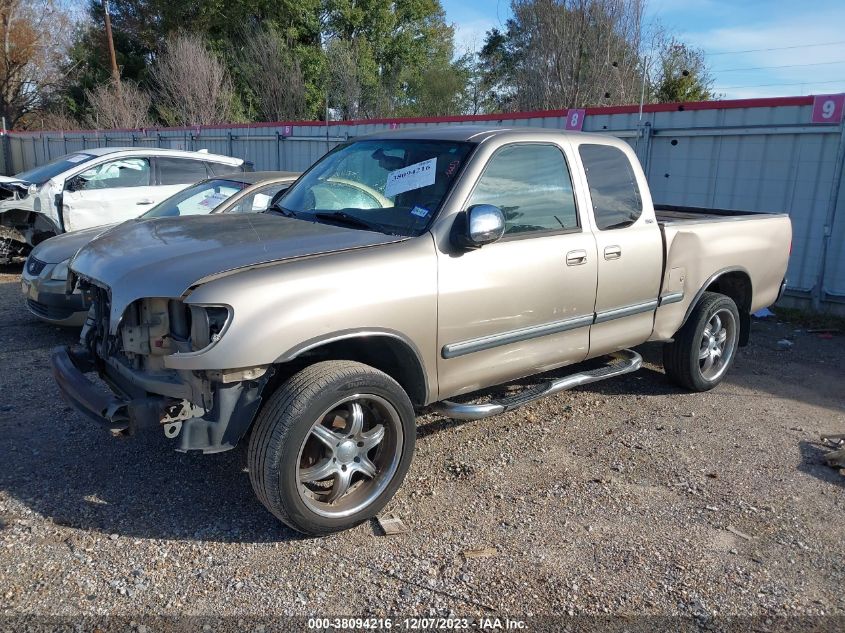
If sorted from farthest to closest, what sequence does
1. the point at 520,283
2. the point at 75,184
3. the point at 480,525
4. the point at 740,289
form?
1. the point at 75,184
2. the point at 740,289
3. the point at 520,283
4. the point at 480,525

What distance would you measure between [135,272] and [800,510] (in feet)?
12.3

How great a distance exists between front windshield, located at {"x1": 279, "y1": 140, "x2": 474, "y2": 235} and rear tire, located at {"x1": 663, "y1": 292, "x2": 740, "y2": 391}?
100.0 inches

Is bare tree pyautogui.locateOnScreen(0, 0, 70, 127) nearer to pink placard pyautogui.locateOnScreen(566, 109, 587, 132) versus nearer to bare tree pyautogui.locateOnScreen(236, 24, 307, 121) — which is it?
bare tree pyautogui.locateOnScreen(236, 24, 307, 121)

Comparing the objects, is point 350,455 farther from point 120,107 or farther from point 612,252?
point 120,107

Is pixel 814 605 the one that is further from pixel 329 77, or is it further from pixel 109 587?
pixel 329 77

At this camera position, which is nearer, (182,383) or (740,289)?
(182,383)

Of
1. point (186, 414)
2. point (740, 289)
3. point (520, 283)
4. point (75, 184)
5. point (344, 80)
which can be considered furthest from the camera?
point (344, 80)

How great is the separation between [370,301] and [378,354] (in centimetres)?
49

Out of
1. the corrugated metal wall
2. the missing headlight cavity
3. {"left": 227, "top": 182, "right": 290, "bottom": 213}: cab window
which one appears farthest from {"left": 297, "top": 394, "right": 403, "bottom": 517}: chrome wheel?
the corrugated metal wall

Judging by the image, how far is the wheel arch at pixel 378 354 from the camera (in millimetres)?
3342

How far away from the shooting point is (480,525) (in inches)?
142

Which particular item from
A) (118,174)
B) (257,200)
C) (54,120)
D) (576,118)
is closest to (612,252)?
(257,200)

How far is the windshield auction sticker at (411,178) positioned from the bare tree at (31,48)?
4591 centimetres

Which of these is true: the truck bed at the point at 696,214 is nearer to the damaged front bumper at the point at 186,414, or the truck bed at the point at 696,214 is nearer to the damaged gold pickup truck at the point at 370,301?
the damaged gold pickup truck at the point at 370,301
